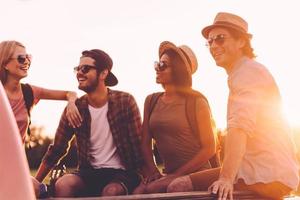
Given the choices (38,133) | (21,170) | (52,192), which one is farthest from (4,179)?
(38,133)

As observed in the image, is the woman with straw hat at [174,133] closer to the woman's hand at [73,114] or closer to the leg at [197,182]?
the leg at [197,182]

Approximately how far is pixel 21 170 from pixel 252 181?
3.02 metres

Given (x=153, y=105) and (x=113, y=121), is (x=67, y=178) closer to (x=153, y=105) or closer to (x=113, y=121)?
(x=113, y=121)

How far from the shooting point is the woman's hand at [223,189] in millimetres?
2965

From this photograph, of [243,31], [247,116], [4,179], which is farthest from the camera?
[243,31]

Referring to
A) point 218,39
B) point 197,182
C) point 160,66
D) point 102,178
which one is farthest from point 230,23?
point 102,178

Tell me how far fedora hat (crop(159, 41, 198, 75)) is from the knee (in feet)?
3.37

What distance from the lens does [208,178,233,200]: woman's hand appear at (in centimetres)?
296

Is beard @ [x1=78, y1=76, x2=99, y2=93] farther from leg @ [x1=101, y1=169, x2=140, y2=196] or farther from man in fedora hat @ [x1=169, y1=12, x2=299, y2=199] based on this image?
man in fedora hat @ [x1=169, y1=12, x2=299, y2=199]

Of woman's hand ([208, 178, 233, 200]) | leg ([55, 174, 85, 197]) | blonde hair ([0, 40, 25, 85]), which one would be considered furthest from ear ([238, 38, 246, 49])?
blonde hair ([0, 40, 25, 85])

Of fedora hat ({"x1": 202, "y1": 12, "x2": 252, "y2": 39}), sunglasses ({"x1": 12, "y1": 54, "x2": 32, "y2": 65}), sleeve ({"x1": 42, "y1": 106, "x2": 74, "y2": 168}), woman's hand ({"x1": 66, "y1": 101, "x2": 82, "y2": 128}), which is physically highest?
fedora hat ({"x1": 202, "y1": 12, "x2": 252, "y2": 39})

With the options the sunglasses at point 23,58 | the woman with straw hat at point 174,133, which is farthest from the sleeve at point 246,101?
the sunglasses at point 23,58

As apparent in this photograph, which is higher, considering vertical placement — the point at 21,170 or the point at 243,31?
the point at 243,31

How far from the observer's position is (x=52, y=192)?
3805mm
